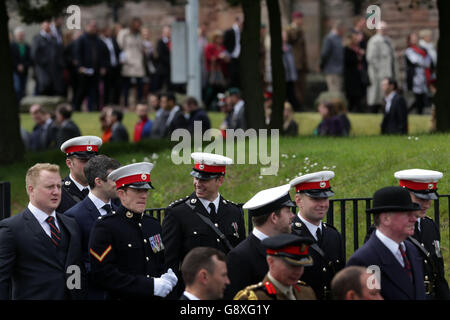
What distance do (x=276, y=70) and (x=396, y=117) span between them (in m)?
2.56

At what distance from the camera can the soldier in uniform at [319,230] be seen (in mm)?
8992

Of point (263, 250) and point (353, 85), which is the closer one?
point (263, 250)

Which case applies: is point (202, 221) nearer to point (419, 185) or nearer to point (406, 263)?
point (419, 185)

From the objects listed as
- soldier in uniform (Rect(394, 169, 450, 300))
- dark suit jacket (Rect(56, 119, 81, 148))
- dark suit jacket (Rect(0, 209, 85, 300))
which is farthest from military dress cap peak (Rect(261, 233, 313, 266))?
dark suit jacket (Rect(56, 119, 81, 148))

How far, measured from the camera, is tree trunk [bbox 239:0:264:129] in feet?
65.9

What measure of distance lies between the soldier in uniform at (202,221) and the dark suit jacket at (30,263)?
4.17ft

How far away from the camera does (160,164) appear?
1802 centimetres

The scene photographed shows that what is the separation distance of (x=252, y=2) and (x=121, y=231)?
11473mm

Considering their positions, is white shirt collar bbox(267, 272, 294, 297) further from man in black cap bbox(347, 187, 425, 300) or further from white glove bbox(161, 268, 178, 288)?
white glove bbox(161, 268, 178, 288)

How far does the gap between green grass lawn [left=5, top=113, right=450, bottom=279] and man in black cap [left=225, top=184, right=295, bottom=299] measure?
4611 millimetres

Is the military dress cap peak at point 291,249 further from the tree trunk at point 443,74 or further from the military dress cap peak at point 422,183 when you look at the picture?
the tree trunk at point 443,74

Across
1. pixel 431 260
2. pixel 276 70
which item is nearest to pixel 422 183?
pixel 431 260
